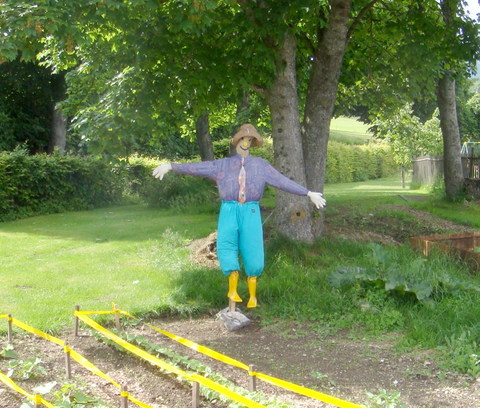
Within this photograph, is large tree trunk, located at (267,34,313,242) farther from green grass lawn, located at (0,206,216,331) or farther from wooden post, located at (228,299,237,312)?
wooden post, located at (228,299,237,312)

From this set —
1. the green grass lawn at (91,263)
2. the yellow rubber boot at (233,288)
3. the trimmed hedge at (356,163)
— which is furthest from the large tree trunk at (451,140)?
the trimmed hedge at (356,163)

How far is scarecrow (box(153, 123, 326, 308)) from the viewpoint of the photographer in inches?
263

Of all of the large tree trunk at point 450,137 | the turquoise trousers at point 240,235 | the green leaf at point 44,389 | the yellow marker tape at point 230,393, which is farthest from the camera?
the large tree trunk at point 450,137

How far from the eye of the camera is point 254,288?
6.89 meters

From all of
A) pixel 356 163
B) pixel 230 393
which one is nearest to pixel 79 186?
pixel 230 393

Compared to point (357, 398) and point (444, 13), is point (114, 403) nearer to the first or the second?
point (357, 398)

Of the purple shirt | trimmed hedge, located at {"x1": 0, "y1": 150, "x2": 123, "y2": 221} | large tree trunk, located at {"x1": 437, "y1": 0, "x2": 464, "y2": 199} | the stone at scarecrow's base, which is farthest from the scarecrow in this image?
trimmed hedge, located at {"x1": 0, "y1": 150, "x2": 123, "y2": 221}

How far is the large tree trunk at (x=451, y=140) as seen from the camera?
52.4 feet

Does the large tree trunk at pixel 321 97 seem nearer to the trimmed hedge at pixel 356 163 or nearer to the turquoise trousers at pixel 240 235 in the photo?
the turquoise trousers at pixel 240 235

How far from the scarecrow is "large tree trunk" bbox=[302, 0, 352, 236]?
3206 mm

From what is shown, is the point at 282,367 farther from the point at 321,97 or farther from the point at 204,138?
the point at 204,138

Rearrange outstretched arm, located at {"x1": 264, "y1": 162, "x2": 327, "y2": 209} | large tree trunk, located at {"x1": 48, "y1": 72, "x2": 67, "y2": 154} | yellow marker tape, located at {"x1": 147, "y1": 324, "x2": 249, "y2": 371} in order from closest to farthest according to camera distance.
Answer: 1. yellow marker tape, located at {"x1": 147, "y1": 324, "x2": 249, "y2": 371}
2. outstretched arm, located at {"x1": 264, "y1": 162, "x2": 327, "y2": 209}
3. large tree trunk, located at {"x1": 48, "y1": 72, "x2": 67, "y2": 154}

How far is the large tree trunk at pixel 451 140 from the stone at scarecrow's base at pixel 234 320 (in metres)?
10.9

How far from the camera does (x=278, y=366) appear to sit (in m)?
5.34
